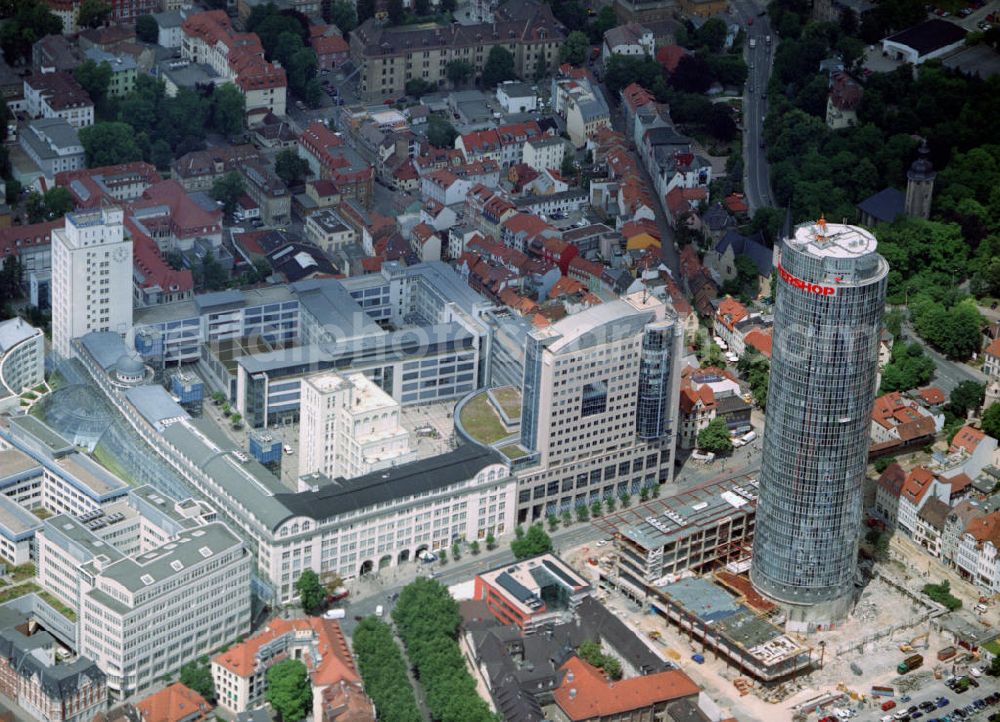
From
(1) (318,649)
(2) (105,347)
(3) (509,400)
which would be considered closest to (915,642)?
(3) (509,400)

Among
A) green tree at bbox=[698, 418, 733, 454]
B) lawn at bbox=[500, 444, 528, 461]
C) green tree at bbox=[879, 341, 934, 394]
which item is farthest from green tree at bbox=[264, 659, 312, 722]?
green tree at bbox=[879, 341, 934, 394]

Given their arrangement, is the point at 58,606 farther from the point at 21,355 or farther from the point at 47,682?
the point at 21,355

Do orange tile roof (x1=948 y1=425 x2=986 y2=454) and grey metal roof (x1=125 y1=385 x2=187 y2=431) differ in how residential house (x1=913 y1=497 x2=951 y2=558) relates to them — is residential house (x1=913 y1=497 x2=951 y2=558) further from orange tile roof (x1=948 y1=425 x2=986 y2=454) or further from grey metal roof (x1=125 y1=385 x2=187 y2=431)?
grey metal roof (x1=125 y1=385 x2=187 y2=431)

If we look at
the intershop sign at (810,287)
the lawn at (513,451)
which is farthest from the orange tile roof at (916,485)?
the lawn at (513,451)

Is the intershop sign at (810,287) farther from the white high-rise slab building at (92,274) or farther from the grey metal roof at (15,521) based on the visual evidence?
the white high-rise slab building at (92,274)

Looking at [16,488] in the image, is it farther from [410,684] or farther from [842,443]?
[842,443]
